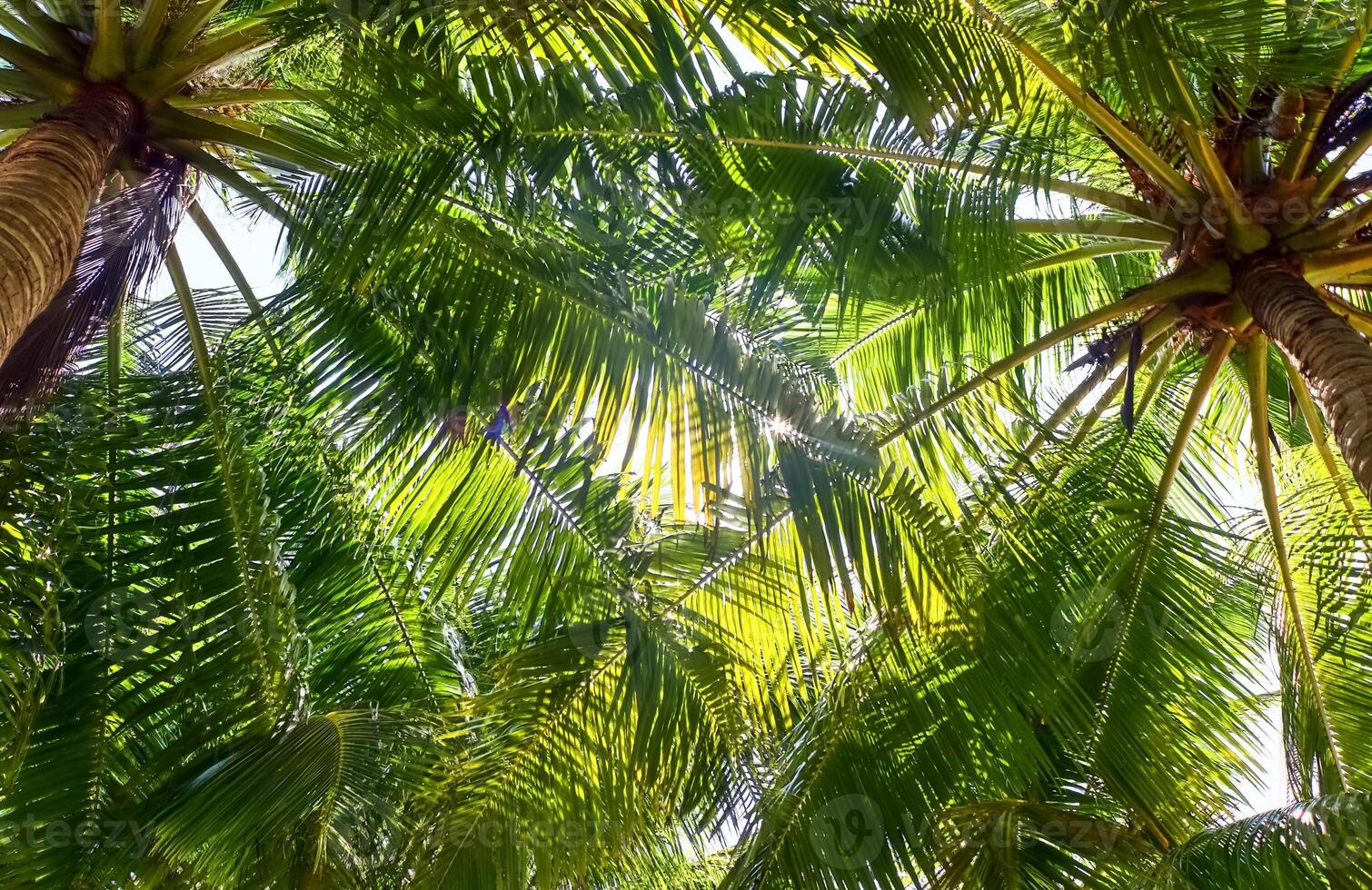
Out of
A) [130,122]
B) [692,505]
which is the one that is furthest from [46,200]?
[692,505]

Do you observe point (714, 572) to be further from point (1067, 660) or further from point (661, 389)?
point (1067, 660)

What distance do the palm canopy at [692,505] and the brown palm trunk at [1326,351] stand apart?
0.04 meters

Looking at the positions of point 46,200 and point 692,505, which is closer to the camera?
point 46,200

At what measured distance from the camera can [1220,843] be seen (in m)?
3.65

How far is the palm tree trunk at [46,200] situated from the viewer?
3.32 meters

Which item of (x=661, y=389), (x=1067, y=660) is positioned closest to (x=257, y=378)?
(x=661, y=389)

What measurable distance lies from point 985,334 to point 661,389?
303cm

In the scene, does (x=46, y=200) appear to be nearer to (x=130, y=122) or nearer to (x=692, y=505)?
(x=130, y=122)

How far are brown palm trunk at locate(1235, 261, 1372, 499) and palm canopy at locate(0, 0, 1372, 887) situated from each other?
0.14 feet

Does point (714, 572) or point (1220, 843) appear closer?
point (1220, 843)

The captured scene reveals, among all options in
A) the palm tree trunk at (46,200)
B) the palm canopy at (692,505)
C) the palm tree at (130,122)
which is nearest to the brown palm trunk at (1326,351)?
the palm canopy at (692,505)

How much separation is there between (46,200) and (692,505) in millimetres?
2336

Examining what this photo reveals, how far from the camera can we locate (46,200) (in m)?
3.54

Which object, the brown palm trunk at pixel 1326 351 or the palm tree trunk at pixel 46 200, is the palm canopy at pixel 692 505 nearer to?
the brown palm trunk at pixel 1326 351
